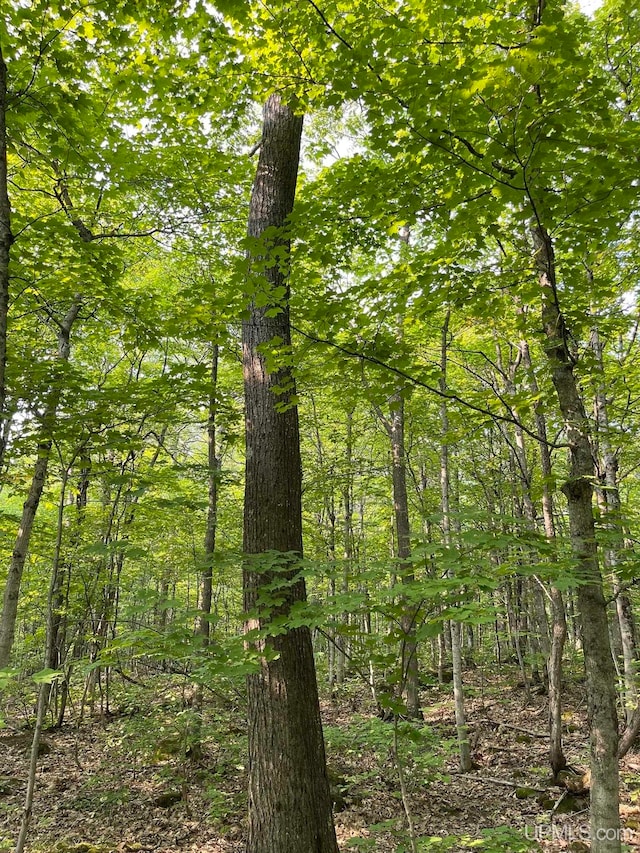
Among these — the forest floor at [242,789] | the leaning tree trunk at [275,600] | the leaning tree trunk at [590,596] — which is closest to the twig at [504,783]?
the forest floor at [242,789]

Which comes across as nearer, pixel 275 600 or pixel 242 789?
pixel 275 600

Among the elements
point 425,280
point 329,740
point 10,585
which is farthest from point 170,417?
point 329,740

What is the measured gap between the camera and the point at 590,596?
302cm

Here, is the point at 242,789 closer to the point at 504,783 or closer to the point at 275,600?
the point at 504,783

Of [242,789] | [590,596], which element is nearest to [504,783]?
[242,789]

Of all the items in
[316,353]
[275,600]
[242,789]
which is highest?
[316,353]

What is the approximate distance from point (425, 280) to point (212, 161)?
428 cm

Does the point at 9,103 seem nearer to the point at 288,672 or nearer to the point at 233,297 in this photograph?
the point at 233,297

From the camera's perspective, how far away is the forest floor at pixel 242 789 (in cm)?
532

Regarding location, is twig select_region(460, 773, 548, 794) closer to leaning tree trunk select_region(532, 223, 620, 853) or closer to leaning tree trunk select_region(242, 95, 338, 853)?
leaning tree trunk select_region(242, 95, 338, 853)

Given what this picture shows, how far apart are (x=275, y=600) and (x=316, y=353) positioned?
1809mm

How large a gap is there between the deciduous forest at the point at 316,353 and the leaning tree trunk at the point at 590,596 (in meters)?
0.02

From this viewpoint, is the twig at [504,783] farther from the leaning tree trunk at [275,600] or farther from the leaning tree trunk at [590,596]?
the leaning tree trunk at [590,596]

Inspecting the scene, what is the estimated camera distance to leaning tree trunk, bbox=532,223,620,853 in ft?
9.21
